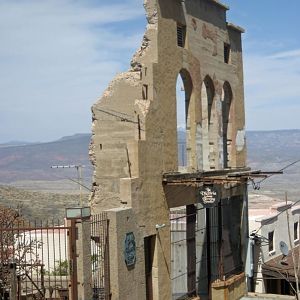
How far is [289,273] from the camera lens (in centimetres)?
2683

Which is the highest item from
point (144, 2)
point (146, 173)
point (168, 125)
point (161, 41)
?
point (144, 2)

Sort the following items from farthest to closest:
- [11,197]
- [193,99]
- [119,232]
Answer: [11,197]
[193,99]
[119,232]

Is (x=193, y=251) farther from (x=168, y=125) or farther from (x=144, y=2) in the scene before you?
(x=144, y=2)

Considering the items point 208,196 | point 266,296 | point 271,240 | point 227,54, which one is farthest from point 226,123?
point 271,240

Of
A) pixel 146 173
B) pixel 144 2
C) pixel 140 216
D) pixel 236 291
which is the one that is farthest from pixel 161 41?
pixel 236 291

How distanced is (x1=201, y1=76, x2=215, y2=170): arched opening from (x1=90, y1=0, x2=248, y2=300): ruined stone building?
0.04 meters

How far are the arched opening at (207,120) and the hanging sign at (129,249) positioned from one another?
610 cm

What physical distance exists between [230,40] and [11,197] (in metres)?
57.5

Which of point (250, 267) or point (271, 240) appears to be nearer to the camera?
point (250, 267)

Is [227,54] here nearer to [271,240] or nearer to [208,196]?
[208,196]

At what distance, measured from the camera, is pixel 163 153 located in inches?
725

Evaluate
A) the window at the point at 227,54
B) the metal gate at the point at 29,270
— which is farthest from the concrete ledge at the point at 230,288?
the window at the point at 227,54

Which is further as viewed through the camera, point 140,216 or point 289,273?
point 289,273

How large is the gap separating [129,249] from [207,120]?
7544mm
